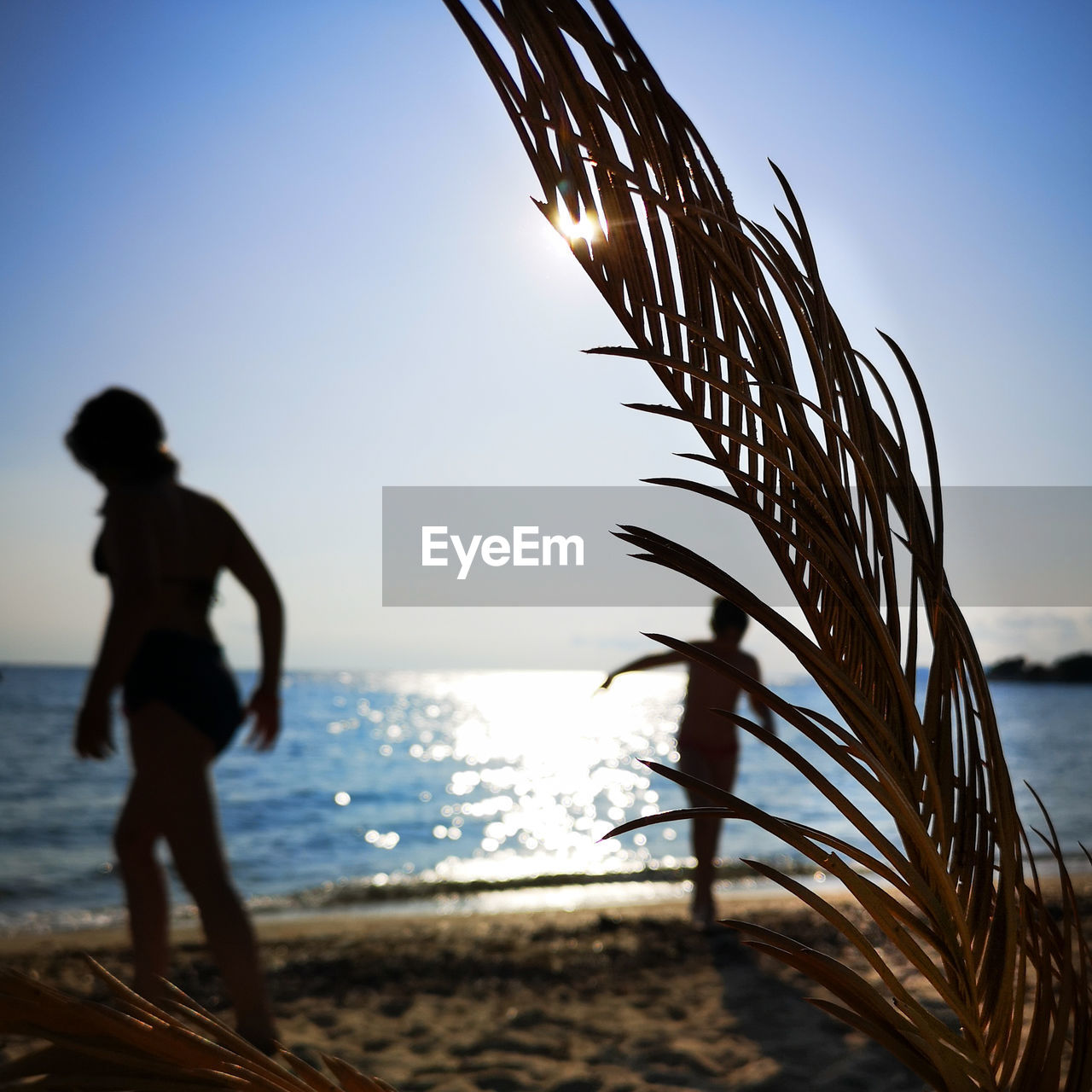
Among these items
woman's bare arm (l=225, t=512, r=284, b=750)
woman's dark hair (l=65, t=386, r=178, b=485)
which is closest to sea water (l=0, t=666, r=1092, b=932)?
woman's bare arm (l=225, t=512, r=284, b=750)

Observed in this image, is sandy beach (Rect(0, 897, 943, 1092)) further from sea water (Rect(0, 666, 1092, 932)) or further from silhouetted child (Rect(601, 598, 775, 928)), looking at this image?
sea water (Rect(0, 666, 1092, 932))

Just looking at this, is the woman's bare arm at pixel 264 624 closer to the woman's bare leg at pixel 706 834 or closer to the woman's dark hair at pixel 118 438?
the woman's dark hair at pixel 118 438

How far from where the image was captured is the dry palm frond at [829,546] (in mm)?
740

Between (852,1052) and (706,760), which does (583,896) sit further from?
(852,1052)

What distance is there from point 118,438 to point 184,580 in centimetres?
42

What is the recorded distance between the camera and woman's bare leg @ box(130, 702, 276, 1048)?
250 centimetres

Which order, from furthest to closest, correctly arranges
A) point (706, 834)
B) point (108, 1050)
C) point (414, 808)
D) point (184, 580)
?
point (414, 808) → point (706, 834) → point (184, 580) → point (108, 1050)

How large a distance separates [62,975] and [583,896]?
4.31m

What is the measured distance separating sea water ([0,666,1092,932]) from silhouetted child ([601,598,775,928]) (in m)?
0.64

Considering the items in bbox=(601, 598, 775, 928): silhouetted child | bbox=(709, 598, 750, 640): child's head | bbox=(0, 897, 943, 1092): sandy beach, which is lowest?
bbox=(0, 897, 943, 1092): sandy beach

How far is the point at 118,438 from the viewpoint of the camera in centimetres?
260

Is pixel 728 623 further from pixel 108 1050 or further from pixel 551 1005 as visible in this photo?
pixel 108 1050

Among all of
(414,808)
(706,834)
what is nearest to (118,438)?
(706,834)

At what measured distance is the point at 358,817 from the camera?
48.3 ft
